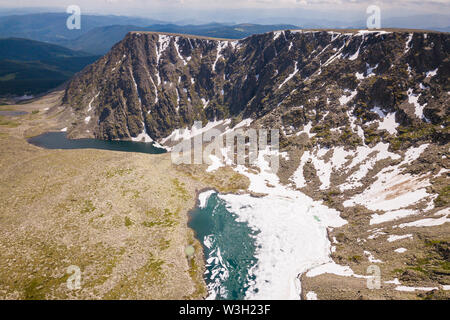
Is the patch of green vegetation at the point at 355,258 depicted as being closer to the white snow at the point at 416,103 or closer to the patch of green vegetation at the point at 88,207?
the white snow at the point at 416,103

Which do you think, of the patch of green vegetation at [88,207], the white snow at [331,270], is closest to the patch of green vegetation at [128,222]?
the patch of green vegetation at [88,207]

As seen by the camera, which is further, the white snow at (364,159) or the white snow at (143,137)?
the white snow at (143,137)

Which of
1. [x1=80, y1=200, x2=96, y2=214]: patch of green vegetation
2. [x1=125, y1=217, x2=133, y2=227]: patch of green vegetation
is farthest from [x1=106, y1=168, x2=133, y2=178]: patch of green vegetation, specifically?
[x1=125, y1=217, x2=133, y2=227]: patch of green vegetation

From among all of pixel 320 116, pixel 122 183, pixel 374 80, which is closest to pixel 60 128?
pixel 122 183

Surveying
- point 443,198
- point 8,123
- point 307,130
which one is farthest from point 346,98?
point 8,123

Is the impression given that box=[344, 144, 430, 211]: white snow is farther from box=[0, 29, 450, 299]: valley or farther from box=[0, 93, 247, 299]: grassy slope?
box=[0, 93, 247, 299]: grassy slope
